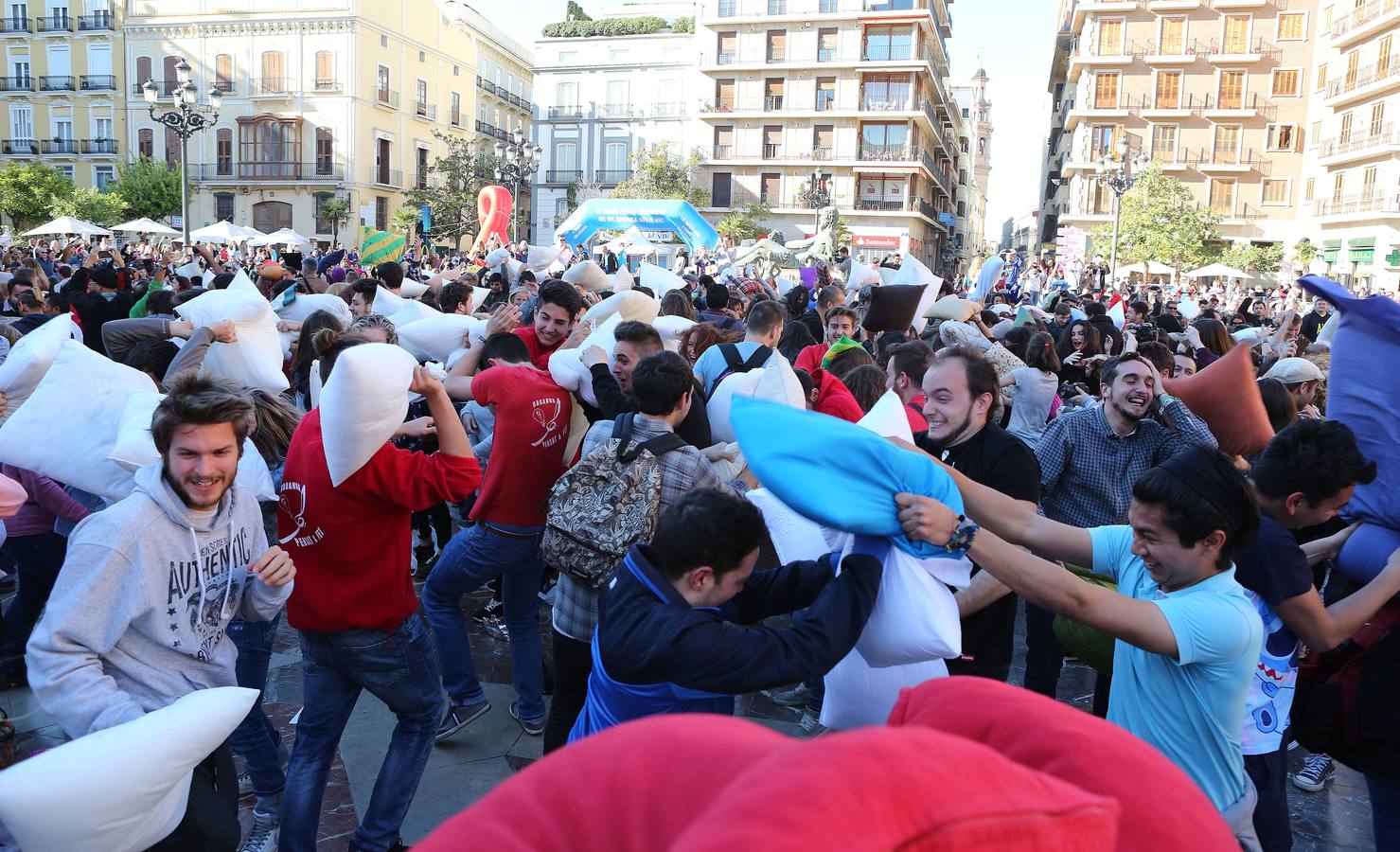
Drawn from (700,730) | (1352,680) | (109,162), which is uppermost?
(109,162)

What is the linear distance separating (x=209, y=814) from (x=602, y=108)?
2150 inches

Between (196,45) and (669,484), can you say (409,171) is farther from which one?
(669,484)

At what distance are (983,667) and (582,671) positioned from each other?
1300mm

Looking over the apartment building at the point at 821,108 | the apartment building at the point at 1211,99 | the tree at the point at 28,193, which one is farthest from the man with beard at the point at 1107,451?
the apartment building at the point at 1211,99

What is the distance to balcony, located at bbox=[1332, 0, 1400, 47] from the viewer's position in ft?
119

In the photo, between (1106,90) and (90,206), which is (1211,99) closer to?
(1106,90)

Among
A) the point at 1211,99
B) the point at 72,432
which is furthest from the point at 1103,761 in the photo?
the point at 1211,99

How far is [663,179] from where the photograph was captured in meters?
47.7

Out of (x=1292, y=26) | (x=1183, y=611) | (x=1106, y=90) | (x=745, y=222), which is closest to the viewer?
(x=1183, y=611)

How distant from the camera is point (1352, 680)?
8.63ft

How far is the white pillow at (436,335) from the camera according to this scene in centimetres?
532

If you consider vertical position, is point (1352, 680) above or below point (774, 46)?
below

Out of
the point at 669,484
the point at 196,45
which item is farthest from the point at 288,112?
the point at 669,484

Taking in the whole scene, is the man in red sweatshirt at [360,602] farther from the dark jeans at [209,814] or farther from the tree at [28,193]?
the tree at [28,193]
